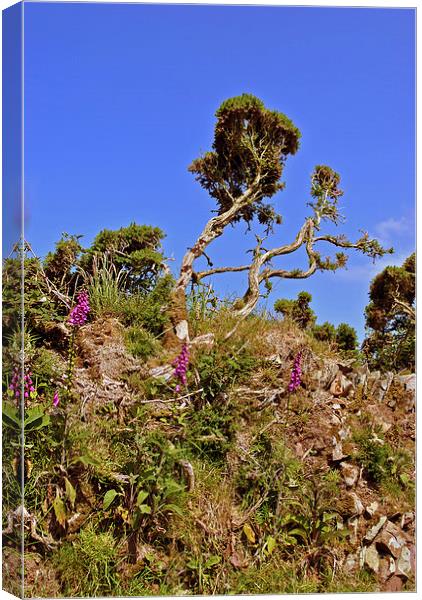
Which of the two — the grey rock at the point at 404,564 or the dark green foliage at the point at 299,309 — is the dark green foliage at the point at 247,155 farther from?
the grey rock at the point at 404,564

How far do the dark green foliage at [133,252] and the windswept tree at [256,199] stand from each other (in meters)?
0.18

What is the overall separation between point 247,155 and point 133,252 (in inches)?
41.5

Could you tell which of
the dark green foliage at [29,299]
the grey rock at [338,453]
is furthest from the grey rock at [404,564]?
the dark green foliage at [29,299]

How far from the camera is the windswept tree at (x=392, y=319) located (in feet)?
13.2

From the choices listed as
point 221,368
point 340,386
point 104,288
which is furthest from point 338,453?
point 104,288

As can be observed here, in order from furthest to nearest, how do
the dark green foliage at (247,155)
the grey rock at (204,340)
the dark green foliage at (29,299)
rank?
the dark green foliage at (247,155) < the grey rock at (204,340) < the dark green foliage at (29,299)

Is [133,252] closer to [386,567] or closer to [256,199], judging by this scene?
[256,199]

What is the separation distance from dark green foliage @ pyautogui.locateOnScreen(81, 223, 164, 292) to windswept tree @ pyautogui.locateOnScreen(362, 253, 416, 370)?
129 cm

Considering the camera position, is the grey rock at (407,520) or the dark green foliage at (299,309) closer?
the grey rock at (407,520)

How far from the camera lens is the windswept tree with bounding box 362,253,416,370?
4012mm

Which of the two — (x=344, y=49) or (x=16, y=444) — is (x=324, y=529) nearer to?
(x=16, y=444)

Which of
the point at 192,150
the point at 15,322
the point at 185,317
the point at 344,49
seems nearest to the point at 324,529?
the point at 185,317

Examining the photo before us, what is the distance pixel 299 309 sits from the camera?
13.2 feet

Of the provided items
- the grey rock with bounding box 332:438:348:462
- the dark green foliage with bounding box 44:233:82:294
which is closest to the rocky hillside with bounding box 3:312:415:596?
the grey rock with bounding box 332:438:348:462
